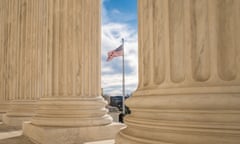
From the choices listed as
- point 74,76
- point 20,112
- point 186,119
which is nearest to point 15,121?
point 20,112

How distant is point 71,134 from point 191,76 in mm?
20774

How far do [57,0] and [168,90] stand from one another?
2476 cm

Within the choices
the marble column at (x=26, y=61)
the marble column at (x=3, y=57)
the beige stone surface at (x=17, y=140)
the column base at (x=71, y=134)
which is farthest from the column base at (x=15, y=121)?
the column base at (x=71, y=134)

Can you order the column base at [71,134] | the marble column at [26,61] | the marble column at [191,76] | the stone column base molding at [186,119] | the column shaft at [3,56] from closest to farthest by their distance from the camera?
the stone column base molding at [186,119] → the marble column at [191,76] → the column base at [71,134] → the marble column at [26,61] → the column shaft at [3,56]

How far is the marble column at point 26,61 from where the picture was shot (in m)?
55.3

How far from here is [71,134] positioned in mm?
33625

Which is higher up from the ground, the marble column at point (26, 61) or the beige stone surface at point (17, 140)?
the marble column at point (26, 61)

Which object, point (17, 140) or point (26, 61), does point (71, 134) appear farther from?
point (26, 61)

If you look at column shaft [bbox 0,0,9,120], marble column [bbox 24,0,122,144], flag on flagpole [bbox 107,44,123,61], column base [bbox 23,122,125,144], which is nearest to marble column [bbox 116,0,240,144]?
column base [bbox 23,122,125,144]

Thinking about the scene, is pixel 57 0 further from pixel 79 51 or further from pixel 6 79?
pixel 6 79

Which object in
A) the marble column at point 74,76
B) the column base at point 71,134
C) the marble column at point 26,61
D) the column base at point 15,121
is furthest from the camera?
the column base at point 15,121

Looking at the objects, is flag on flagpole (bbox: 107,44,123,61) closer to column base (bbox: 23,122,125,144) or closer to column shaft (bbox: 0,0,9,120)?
column shaft (bbox: 0,0,9,120)

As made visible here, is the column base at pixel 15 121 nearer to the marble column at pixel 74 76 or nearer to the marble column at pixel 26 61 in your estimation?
the marble column at pixel 26 61

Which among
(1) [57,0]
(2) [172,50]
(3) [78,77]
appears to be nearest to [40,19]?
(1) [57,0]
